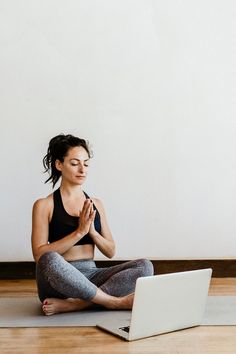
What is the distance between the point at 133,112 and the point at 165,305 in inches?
75.5

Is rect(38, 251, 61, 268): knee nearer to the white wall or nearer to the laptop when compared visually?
the laptop

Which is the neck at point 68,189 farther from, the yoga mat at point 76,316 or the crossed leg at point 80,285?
the yoga mat at point 76,316

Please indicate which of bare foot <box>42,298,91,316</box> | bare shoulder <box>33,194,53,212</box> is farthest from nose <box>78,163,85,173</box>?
bare foot <box>42,298,91,316</box>

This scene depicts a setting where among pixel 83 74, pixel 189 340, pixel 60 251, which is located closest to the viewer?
pixel 189 340

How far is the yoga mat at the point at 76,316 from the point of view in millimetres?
2994

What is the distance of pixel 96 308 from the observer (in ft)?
10.9

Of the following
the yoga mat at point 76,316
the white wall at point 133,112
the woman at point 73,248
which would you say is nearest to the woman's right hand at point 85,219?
the woman at point 73,248

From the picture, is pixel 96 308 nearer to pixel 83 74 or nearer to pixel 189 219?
pixel 189 219

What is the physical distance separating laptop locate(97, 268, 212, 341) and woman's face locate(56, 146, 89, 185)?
80cm

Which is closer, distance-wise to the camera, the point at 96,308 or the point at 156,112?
the point at 96,308

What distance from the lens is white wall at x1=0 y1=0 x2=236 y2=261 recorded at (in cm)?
439

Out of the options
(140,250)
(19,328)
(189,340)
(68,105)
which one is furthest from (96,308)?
(68,105)

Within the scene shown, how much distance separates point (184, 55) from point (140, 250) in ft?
4.35

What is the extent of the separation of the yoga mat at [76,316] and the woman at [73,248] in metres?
0.06
